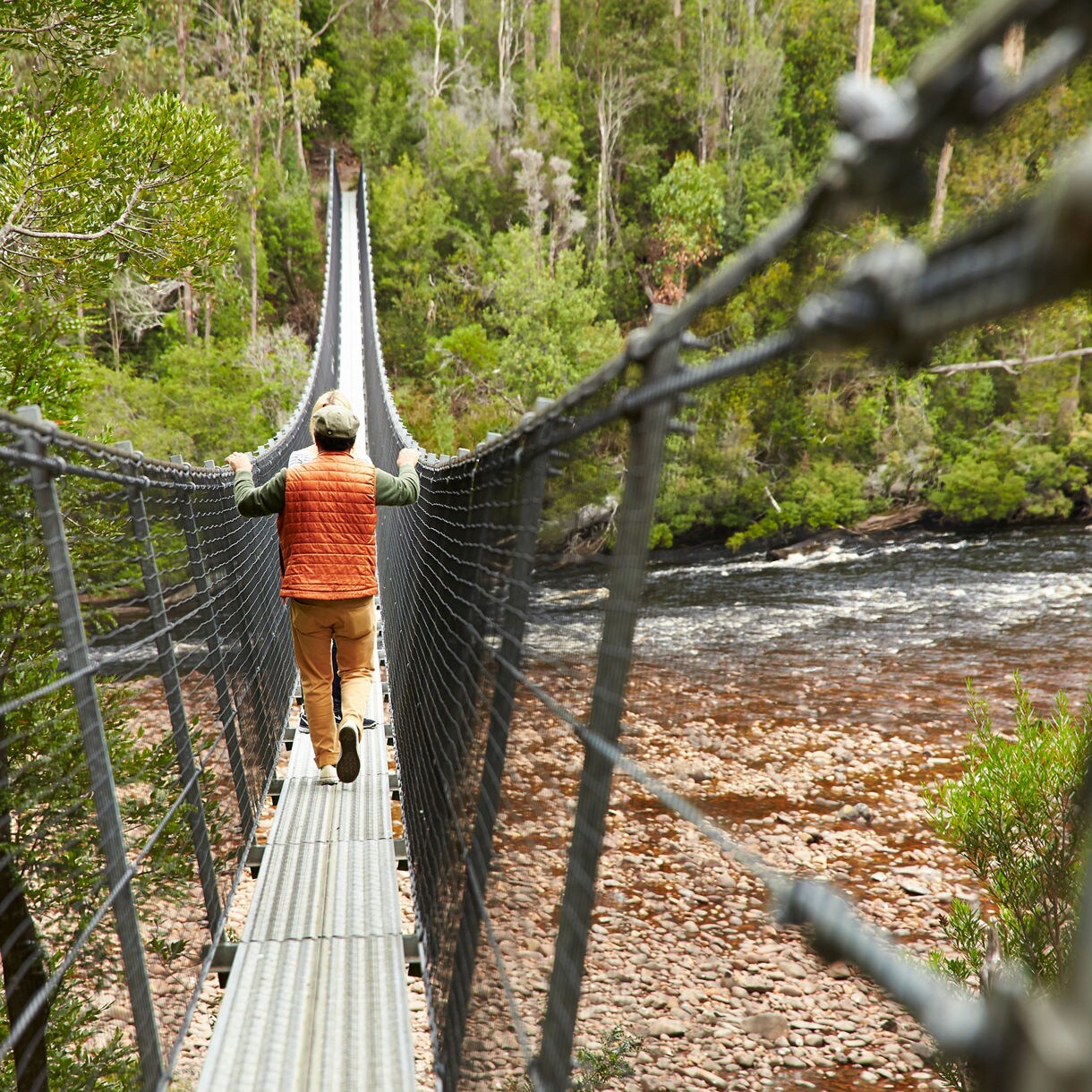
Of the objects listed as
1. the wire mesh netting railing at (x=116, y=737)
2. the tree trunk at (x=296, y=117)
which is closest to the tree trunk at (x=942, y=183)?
the wire mesh netting railing at (x=116, y=737)

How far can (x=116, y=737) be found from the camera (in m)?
3.37

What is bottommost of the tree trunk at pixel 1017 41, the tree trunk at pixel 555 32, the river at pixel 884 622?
the river at pixel 884 622

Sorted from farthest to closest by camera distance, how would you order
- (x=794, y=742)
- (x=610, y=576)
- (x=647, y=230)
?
1. (x=647, y=230)
2. (x=794, y=742)
3. (x=610, y=576)

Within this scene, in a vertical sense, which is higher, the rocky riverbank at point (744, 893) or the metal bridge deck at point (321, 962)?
the metal bridge deck at point (321, 962)

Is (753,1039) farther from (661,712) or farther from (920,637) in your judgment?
(920,637)

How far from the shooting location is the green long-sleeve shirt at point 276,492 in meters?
2.46

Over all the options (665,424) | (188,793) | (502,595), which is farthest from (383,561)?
(665,424)

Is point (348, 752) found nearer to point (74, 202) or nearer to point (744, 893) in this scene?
point (744, 893)

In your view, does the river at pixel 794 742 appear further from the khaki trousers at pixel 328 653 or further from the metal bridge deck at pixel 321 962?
the khaki trousers at pixel 328 653

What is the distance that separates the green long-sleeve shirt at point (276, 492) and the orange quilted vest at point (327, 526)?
0.03 meters

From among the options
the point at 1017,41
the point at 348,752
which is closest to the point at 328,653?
the point at 348,752

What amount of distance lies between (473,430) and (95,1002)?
10.3 meters

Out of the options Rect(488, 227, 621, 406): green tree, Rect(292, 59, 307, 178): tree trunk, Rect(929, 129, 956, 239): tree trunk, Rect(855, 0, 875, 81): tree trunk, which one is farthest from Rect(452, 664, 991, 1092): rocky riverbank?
Rect(292, 59, 307, 178): tree trunk

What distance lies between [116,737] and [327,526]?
4.86 ft
